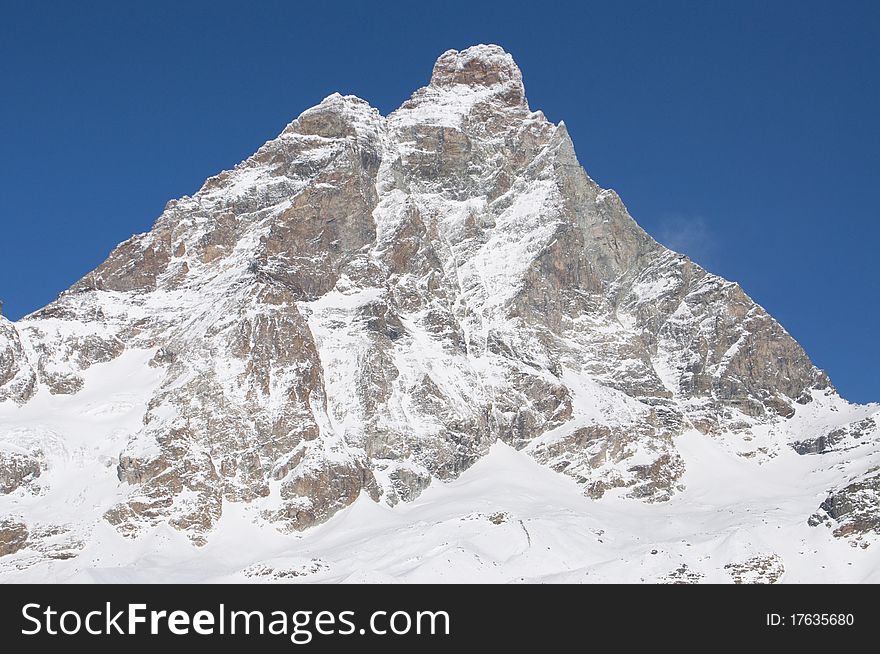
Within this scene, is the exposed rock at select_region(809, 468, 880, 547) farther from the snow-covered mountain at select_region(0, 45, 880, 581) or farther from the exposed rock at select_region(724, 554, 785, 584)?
the exposed rock at select_region(724, 554, 785, 584)

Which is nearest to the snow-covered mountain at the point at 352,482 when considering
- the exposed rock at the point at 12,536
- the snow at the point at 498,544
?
the exposed rock at the point at 12,536

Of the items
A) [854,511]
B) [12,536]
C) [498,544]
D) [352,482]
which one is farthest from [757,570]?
[12,536]

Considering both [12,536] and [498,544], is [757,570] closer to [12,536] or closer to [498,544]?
[498,544]

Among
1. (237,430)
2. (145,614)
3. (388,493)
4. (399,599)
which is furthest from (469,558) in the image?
(145,614)

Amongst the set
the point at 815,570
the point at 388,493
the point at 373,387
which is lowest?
the point at 815,570

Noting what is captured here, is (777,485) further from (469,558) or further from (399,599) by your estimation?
(399,599)

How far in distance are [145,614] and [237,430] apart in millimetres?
106884

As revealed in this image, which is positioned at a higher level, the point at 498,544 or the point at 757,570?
the point at 498,544

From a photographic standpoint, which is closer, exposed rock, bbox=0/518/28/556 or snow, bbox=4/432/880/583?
snow, bbox=4/432/880/583

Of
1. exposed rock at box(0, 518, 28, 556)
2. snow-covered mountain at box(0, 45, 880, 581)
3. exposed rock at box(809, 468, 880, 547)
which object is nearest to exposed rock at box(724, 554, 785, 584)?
snow-covered mountain at box(0, 45, 880, 581)

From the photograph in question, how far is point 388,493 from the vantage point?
179750mm

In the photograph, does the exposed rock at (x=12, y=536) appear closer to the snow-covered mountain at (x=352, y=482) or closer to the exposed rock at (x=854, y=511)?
the snow-covered mountain at (x=352, y=482)

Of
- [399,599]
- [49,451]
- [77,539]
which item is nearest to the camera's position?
[399,599]

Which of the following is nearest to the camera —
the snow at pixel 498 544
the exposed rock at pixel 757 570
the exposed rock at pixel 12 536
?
the exposed rock at pixel 757 570
